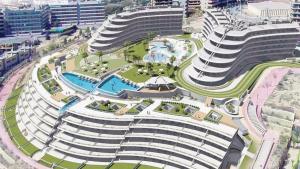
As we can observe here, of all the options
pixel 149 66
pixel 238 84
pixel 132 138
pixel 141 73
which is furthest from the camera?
pixel 149 66

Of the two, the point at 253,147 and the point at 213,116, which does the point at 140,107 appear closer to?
the point at 213,116

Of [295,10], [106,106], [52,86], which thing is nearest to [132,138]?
[106,106]

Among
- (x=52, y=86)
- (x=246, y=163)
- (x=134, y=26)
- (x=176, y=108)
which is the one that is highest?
(x=134, y=26)

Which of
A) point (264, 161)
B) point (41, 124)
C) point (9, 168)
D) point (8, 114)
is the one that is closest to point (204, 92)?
point (264, 161)

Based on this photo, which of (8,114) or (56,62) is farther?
(56,62)

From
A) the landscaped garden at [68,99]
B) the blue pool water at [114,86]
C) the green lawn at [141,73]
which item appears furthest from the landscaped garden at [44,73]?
the green lawn at [141,73]

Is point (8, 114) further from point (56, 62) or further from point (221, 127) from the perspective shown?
point (221, 127)
